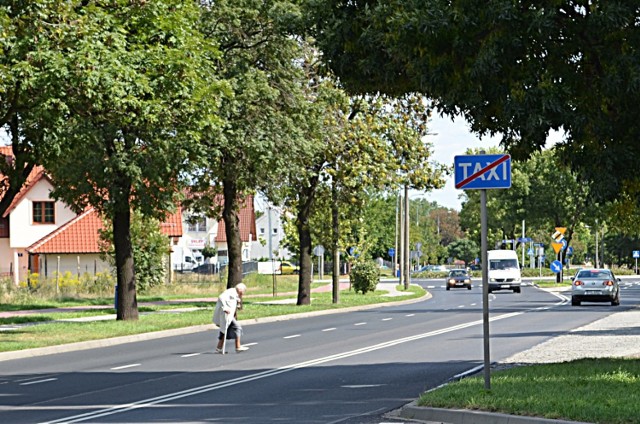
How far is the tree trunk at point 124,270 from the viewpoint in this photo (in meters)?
33.5

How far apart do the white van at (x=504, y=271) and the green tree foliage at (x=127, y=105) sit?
34691 millimetres

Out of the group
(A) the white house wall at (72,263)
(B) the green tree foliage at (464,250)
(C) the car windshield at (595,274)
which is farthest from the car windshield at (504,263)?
(B) the green tree foliage at (464,250)

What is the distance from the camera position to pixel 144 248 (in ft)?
185

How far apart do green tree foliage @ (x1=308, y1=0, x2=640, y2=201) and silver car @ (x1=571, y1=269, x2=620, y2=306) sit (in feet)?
97.7

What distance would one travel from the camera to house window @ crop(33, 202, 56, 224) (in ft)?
226

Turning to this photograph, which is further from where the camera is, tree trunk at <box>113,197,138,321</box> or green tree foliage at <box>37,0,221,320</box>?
tree trunk at <box>113,197,138,321</box>

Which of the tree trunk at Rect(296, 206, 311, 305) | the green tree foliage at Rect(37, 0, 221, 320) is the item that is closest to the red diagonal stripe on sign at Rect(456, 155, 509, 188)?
the green tree foliage at Rect(37, 0, 221, 320)

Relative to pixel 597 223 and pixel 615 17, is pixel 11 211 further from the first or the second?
pixel 615 17

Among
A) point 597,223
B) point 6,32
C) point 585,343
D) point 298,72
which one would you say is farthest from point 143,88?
point 597,223

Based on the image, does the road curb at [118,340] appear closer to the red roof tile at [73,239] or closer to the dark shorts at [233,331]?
the dark shorts at [233,331]

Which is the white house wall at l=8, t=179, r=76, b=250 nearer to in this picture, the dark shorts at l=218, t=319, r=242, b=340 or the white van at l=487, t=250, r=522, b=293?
the white van at l=487, t=250, r=522, b=293

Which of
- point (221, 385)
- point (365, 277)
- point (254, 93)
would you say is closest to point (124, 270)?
point (254, 93)

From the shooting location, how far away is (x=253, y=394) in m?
15.3

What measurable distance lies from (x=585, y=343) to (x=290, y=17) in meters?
9.46
